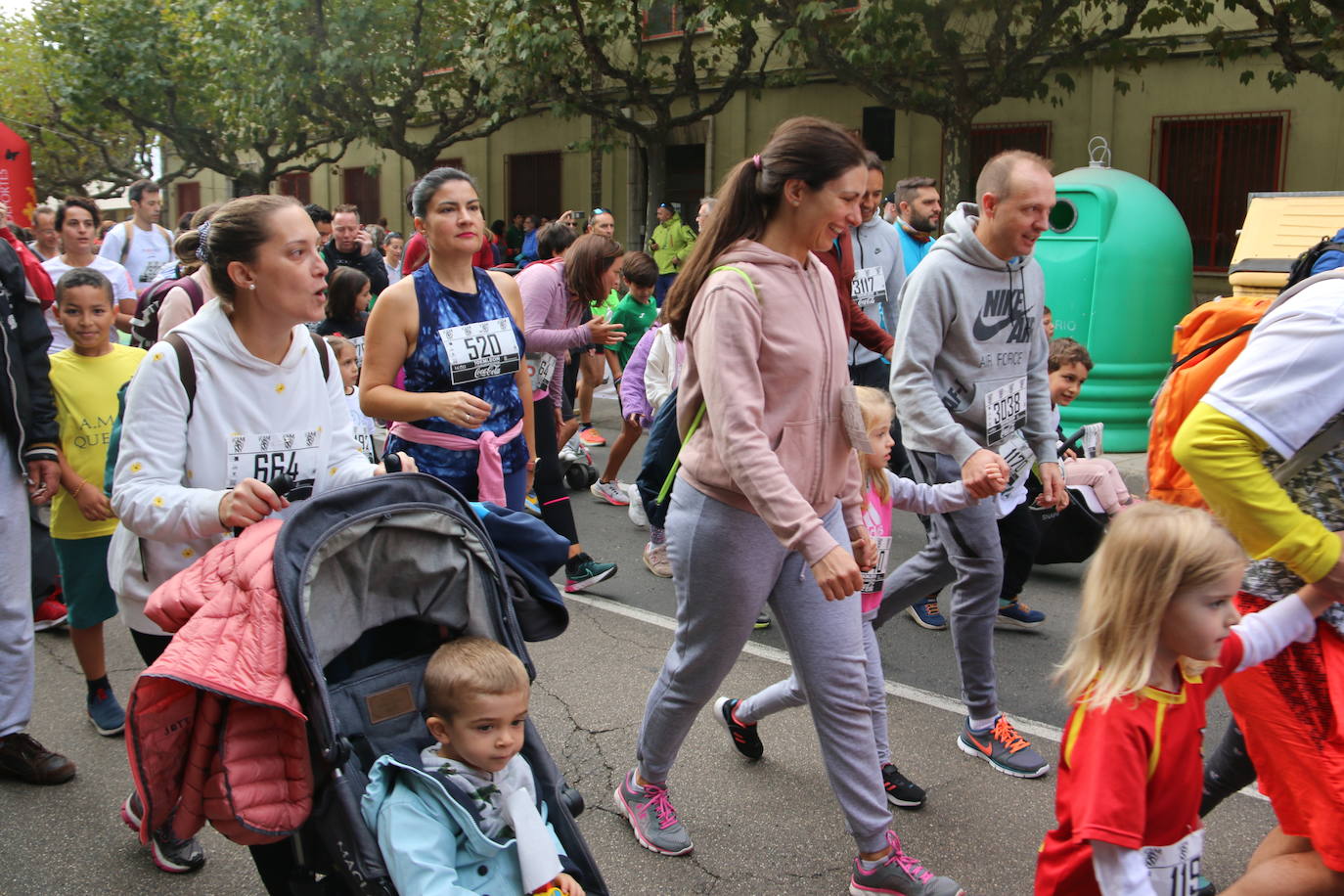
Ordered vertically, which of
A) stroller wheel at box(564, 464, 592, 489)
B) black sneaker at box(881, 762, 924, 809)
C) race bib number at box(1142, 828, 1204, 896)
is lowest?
stroller wheel at box(564, 464, 592, 489)

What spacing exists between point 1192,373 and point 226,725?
2.25m

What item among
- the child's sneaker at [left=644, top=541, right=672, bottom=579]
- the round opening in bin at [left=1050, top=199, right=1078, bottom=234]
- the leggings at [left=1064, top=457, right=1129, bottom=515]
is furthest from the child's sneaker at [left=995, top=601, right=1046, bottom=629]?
the round opening in bin at [left=1050, top=199, right=1078, bottom=234]

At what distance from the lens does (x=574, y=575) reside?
636 cm

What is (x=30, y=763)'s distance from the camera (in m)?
4.04

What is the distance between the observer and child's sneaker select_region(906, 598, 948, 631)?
18.3 feet

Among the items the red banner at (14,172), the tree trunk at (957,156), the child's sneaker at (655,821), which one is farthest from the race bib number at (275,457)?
the red banner at (14,172)

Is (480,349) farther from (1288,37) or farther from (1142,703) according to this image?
(1288,37)

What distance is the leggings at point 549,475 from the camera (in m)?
5.84

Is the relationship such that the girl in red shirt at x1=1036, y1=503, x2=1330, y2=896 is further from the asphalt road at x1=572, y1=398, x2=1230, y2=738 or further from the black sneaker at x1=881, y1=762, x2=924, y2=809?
the asphalt road at x1=572, y1=398, x2=1230, y2=738

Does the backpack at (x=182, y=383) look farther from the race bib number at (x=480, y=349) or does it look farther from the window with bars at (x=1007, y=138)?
the window with bars at (x=1007, y=138)

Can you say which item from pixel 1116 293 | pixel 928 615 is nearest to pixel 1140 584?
pixel 928 615

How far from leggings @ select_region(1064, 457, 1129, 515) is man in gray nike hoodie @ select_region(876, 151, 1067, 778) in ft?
6.83

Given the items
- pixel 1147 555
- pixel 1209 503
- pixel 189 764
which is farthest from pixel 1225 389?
pixel 189 764

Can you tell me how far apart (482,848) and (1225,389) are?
1.75 meters
